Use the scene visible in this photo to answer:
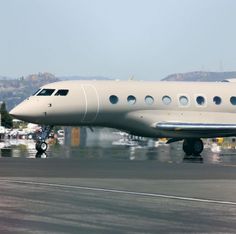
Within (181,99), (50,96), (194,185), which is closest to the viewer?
(194,185)

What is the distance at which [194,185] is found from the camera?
14.9 metres

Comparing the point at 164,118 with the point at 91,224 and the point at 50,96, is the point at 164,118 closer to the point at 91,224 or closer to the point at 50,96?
the point at 50,96

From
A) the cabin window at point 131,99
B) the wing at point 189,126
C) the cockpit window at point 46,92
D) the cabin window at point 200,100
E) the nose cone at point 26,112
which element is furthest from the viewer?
the cabin window at point 200,100

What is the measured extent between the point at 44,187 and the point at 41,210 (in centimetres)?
351

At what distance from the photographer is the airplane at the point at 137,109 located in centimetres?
2988

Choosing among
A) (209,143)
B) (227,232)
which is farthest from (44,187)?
(209,143)

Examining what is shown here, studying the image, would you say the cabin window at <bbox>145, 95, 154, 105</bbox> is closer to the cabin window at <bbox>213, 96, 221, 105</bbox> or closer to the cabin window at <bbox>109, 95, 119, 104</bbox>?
the cabin window at <bbox>109, 95, 119, 104</bbox>

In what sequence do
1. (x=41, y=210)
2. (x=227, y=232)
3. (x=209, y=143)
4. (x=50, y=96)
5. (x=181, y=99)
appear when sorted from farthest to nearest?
(x=209, y=143) < (x=181, y=99) < (x=50, y=96) < (x=41, y=210) < (x=227, y=232)

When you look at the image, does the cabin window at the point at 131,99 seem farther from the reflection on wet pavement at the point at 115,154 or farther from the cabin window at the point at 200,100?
the cabin window at the point at 200,100

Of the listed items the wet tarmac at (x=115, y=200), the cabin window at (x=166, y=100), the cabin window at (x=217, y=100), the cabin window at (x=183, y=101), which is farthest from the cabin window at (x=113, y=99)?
the wet tarmac at (x=115, y=200)

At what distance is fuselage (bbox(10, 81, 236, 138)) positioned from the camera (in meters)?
29.9

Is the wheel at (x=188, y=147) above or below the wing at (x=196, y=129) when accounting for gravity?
below

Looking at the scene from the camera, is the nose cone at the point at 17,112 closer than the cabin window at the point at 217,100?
Yes

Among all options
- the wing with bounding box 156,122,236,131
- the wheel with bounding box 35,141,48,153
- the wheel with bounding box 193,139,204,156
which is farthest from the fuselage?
the wheel with bounding box 35,141,48,153
